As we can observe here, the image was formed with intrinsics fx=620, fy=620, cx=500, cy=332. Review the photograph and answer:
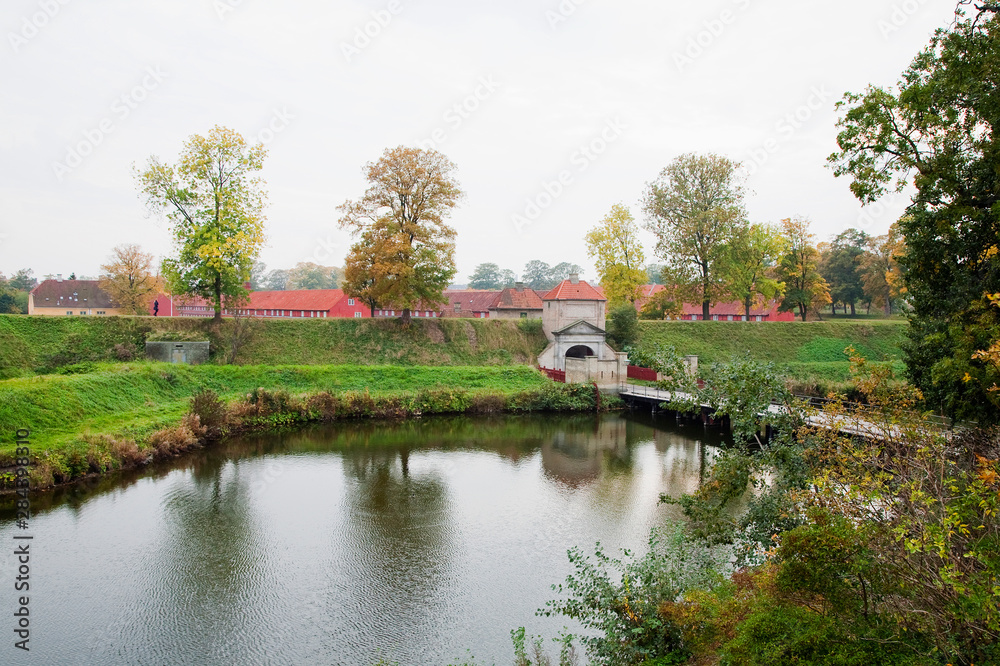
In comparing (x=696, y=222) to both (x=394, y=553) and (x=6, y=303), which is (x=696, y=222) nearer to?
(x=394, y=553)

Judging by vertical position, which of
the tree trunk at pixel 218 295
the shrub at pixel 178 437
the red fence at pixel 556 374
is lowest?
the shrub at pixel 178 437

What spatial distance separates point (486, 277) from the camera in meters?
112

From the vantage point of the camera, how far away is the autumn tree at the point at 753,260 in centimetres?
4062

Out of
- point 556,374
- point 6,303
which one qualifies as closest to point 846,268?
point 556,374

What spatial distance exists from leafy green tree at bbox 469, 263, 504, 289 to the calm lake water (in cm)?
8903

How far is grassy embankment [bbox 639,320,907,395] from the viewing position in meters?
41.8

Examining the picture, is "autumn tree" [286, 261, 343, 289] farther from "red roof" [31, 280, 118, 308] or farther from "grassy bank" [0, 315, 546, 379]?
"grassy bank" [0, 315, 546, 379]

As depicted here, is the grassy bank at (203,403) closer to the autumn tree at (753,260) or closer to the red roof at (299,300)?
the autumn tree at (753,260)

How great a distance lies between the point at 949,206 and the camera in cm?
1248

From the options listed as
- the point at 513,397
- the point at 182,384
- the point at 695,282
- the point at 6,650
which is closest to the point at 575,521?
the point at 6,650

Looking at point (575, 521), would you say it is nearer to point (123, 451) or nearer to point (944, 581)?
point (944, 581)

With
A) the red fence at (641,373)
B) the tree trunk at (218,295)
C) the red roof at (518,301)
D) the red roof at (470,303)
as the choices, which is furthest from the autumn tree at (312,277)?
the red fence at (641,373)

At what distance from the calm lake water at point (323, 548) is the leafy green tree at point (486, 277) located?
89.0 meters

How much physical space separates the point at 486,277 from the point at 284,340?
77.6 meters
